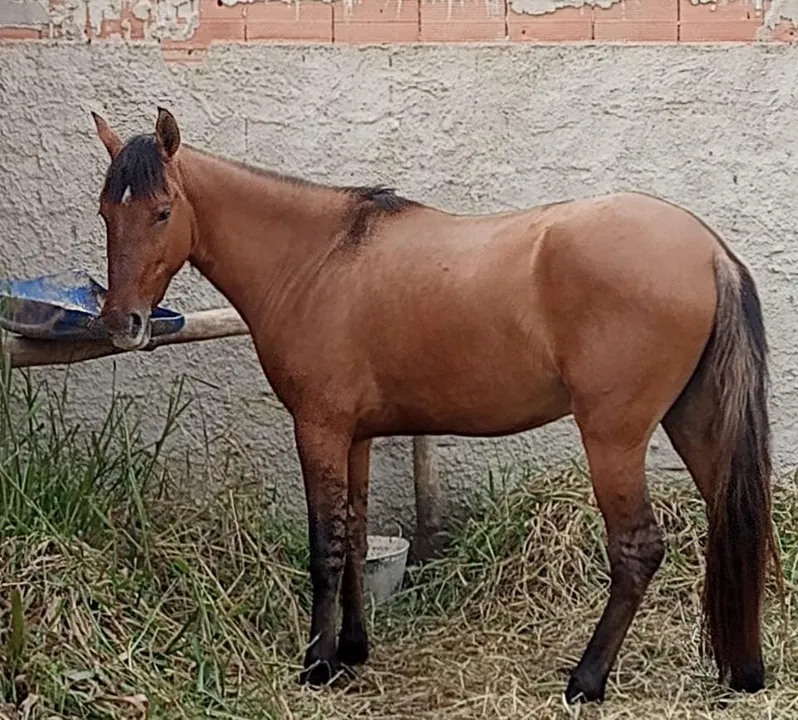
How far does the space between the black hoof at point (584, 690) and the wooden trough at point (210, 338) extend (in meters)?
1.51

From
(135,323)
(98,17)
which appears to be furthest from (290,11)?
(135,323)

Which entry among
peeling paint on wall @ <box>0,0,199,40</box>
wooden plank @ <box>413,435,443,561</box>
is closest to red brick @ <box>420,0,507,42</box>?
peeling paint on wall @ <box>0,0,199,40</box>

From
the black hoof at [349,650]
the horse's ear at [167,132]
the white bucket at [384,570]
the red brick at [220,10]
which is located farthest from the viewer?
the red brick at [220,10]

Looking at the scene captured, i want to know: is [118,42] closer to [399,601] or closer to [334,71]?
[334,71]

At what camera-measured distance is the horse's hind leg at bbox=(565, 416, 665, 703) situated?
3617 mm

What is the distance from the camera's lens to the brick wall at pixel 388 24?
5.14 metres

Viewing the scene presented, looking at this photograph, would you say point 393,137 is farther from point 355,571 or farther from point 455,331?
point 355,571

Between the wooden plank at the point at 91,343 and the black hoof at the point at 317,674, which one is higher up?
the wooden plank at the point at 91,343

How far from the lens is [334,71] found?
5148mm

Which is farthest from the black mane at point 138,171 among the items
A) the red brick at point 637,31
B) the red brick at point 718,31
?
the red brick at point 718,31

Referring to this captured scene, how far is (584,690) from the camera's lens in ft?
12.3

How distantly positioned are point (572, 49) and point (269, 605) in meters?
2.49

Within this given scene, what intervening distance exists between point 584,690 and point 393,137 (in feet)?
7.96

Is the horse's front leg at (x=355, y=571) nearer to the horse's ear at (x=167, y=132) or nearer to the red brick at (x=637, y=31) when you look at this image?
the horse's ear at (x=167, y=132)
